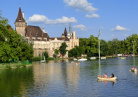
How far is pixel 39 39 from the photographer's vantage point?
570 feet

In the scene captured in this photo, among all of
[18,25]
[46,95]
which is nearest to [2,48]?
[46,95]

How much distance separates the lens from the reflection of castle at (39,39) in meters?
162

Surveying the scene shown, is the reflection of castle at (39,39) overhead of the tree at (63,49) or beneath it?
overhead

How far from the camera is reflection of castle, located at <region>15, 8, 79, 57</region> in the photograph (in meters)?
162

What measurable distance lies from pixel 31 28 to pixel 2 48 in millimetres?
103022

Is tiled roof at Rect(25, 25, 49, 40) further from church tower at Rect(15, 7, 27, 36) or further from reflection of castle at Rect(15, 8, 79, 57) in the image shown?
church tower at Rect(15, 7, 27, 36)

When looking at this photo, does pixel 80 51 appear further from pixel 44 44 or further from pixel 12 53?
pixel 12 53

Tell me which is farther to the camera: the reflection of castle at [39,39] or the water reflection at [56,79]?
the reflection of castle at [39,39]

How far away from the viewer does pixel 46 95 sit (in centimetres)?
3281

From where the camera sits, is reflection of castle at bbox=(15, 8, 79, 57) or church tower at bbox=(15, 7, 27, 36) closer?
church tower at bbox=(15, 7, 27, 36)

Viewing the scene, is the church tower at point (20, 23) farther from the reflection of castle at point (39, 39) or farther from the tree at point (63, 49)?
the tree at point (63, 49)

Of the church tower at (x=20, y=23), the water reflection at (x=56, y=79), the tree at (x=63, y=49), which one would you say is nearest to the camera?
the water reflection at (x=56, y=79)

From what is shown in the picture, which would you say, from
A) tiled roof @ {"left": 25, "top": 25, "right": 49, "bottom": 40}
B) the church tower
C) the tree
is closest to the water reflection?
the church tower

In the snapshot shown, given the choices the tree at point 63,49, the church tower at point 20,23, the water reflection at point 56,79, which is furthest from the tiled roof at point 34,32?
the water reflection at point 56,79
